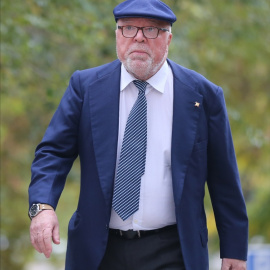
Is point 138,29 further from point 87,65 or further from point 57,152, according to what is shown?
point 87,65

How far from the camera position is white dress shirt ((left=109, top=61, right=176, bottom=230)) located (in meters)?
4.87

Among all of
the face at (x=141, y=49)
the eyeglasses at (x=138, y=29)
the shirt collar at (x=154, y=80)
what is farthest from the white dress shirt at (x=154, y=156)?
the eyeglasses at (x=138, y=29)

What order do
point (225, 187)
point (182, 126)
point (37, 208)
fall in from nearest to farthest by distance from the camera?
1. point (37, 208)
2. point (182, 126)
3. point (225, 187)

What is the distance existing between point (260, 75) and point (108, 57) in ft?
21.1

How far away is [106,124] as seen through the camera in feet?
16.1

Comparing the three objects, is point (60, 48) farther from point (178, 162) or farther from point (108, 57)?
point (178, 162)

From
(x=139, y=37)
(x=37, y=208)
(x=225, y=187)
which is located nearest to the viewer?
(x=37, y=208)

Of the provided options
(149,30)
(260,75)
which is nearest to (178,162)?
(149,30)

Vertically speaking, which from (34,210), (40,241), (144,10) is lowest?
(40,241)

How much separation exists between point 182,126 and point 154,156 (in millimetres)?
214

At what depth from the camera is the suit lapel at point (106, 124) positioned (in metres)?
4.84

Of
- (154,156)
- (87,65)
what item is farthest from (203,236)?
(87,65)

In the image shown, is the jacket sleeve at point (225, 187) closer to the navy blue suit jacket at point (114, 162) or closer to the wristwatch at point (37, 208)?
the navy blue suit jacket at point (114, 162)

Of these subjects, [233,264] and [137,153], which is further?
[233,264]
